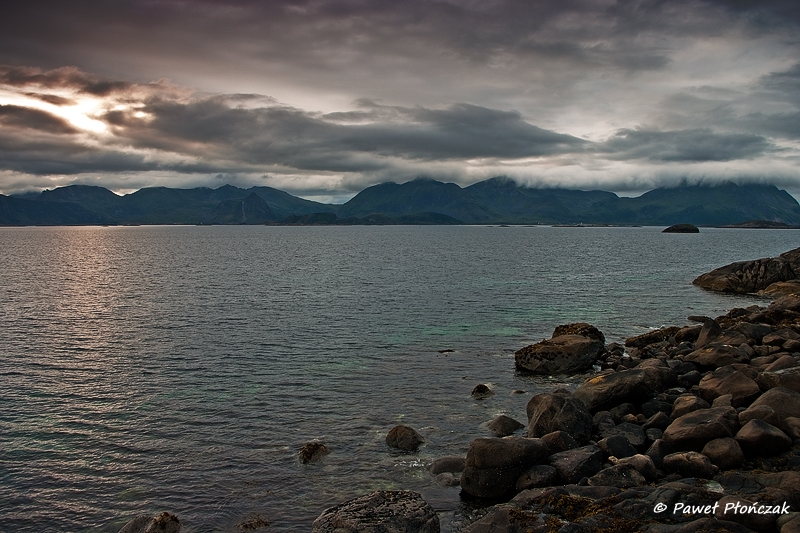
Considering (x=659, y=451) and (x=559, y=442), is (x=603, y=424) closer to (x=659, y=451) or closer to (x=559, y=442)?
(x=559, y=442)

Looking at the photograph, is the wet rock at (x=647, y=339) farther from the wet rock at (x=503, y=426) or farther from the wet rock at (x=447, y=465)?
the wet rock at (x=447, y=465)

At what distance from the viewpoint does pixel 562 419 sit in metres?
20.9

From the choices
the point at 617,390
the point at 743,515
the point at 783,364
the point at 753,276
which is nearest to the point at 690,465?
the point at 743,515

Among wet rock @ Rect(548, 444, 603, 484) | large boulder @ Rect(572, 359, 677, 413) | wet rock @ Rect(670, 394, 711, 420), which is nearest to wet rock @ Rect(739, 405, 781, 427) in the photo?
wet rock @ Rect(670, 394, 711, 420)

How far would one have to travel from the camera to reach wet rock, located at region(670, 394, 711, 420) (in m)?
21.3

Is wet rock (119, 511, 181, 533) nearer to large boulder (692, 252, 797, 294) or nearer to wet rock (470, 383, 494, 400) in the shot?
wet rock (470, 383, 494, 400)

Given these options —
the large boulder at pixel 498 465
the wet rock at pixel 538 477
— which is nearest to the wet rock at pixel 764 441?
the wet rock at pixel 538 477

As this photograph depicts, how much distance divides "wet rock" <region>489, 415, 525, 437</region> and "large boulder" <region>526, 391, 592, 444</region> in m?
1.86

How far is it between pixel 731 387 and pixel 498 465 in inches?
468

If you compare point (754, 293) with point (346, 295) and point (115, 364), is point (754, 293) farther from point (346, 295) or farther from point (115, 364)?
point (115, 364)

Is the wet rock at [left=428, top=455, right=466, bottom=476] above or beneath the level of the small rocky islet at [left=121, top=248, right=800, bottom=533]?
beneath

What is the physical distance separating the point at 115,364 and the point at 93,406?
26.5 feet

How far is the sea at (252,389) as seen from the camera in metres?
18.6

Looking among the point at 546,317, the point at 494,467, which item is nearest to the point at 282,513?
the point at 494,467
